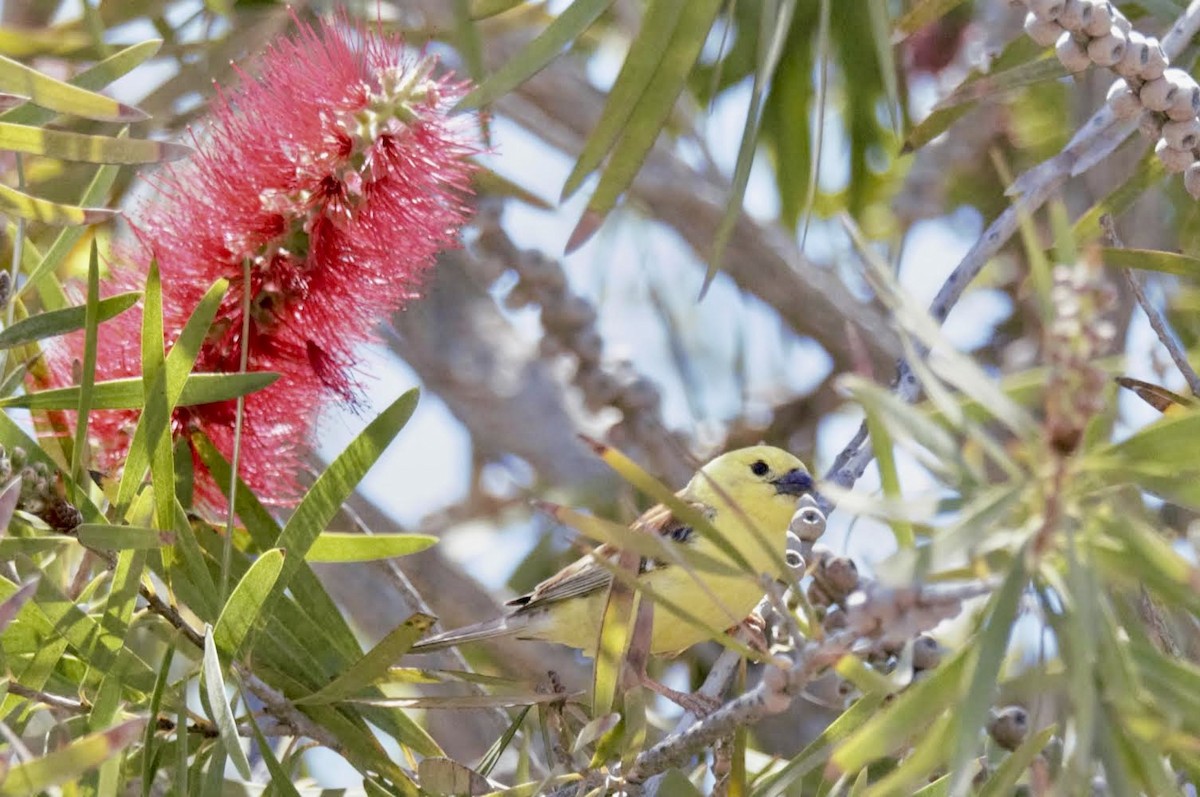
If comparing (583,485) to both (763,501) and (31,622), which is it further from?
(31,622)

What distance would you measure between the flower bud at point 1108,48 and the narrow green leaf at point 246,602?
0.89 metres

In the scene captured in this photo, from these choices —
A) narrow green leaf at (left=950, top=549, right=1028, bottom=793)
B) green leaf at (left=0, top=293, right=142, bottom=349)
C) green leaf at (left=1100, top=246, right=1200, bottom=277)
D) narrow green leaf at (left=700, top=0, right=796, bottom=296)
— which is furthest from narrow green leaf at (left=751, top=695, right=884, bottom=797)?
green leaf at (left=0, top=293, right=142, bottom=349)

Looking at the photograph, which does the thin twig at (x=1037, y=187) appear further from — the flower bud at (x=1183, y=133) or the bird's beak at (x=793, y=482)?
the bird's beak at (x=793, y=482)

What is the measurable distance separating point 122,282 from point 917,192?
239cm

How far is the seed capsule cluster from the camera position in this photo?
4.58 ft

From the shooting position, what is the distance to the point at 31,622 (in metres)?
1.37

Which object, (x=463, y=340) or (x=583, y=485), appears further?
(x=463, y=340)

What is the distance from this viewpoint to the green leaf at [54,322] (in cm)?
140

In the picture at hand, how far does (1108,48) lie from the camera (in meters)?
1.40

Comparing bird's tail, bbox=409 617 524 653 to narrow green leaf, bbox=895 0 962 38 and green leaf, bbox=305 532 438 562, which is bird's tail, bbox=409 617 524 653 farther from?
narrow green leaf, bbox=895 0 962 38

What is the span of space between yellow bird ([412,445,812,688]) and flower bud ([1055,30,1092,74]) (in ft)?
3.08

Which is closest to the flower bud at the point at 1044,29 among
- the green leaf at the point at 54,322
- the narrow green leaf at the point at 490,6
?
the narrow green leaf at the point at 490,6

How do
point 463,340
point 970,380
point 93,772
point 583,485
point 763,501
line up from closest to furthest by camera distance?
1. point 970,380
2. point 93,772
3. point 763,501
4. point 583,485
5. point 463,340

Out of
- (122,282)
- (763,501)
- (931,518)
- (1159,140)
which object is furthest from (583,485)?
(931,518)
